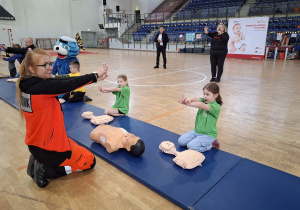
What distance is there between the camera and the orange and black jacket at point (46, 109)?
1740mm

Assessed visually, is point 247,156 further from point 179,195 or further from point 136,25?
point 136,25

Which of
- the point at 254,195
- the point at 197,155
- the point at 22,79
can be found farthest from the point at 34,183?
the point at 254,195

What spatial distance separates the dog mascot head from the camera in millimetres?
4641

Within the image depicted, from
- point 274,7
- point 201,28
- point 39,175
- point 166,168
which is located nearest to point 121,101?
point 166,168

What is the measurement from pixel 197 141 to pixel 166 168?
0.51 m

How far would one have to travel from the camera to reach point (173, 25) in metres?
20.0

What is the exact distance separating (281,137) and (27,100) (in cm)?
303

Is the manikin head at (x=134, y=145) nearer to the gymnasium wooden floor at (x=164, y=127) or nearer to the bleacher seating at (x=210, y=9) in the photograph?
the gymnasium wooden floor at (x=164, y=127)

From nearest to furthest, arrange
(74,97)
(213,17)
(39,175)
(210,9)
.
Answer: (39,175) → (74,97) → (213,17) → (210,9)

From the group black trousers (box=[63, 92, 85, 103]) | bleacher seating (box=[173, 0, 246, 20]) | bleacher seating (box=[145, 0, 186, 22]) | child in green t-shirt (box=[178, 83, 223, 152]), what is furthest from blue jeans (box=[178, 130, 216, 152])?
bleacher seating (box=[145, 0, 186, 22])

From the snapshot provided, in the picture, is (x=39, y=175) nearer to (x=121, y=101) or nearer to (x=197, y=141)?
(x=197, y=141)

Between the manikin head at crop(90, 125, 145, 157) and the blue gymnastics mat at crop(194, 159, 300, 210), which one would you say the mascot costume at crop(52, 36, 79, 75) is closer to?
the manikin head at crop(90, 125, 145, 157)

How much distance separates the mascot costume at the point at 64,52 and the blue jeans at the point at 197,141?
3370 mm

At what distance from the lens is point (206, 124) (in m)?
2.52
